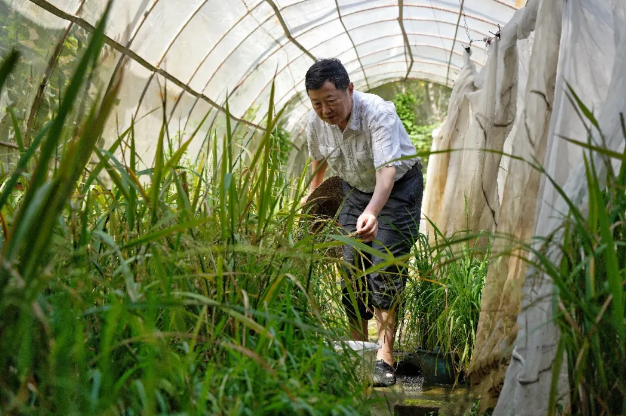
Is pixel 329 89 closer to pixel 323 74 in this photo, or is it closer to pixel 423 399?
pixel 323 74

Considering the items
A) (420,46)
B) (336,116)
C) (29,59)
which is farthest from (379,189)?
(420,46)

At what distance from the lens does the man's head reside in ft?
10.4

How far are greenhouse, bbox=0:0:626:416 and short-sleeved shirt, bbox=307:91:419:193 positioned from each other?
0.01 metres

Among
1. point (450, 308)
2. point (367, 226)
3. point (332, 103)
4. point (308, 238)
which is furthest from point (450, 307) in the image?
point (308, 238)

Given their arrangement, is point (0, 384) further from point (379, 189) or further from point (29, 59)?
point (29, 59)

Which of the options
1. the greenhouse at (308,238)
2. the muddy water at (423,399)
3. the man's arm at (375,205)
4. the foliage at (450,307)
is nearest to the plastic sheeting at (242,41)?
the greenhouse at (308,238)

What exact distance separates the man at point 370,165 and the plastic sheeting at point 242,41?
72 centimetres

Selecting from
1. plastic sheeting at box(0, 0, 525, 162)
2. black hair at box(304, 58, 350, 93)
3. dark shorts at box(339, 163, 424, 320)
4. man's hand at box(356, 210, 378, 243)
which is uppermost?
plastic sheeting at box(0, 0, 525, 162)

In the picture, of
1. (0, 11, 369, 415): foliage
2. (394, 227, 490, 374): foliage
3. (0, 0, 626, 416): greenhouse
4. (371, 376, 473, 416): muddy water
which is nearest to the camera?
(0, 11, 369, 415): foliage

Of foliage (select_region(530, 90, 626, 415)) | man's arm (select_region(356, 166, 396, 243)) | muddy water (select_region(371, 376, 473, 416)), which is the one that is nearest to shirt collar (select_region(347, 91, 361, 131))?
man's arm (select_region(356, 166, 396, 243))

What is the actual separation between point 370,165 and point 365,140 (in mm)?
139

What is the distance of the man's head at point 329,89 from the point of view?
3.17 meters

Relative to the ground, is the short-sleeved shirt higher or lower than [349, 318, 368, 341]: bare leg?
higher

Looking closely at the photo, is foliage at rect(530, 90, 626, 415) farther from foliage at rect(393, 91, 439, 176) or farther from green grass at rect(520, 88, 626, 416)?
foliage at rect(393, 91, 439, 176)
